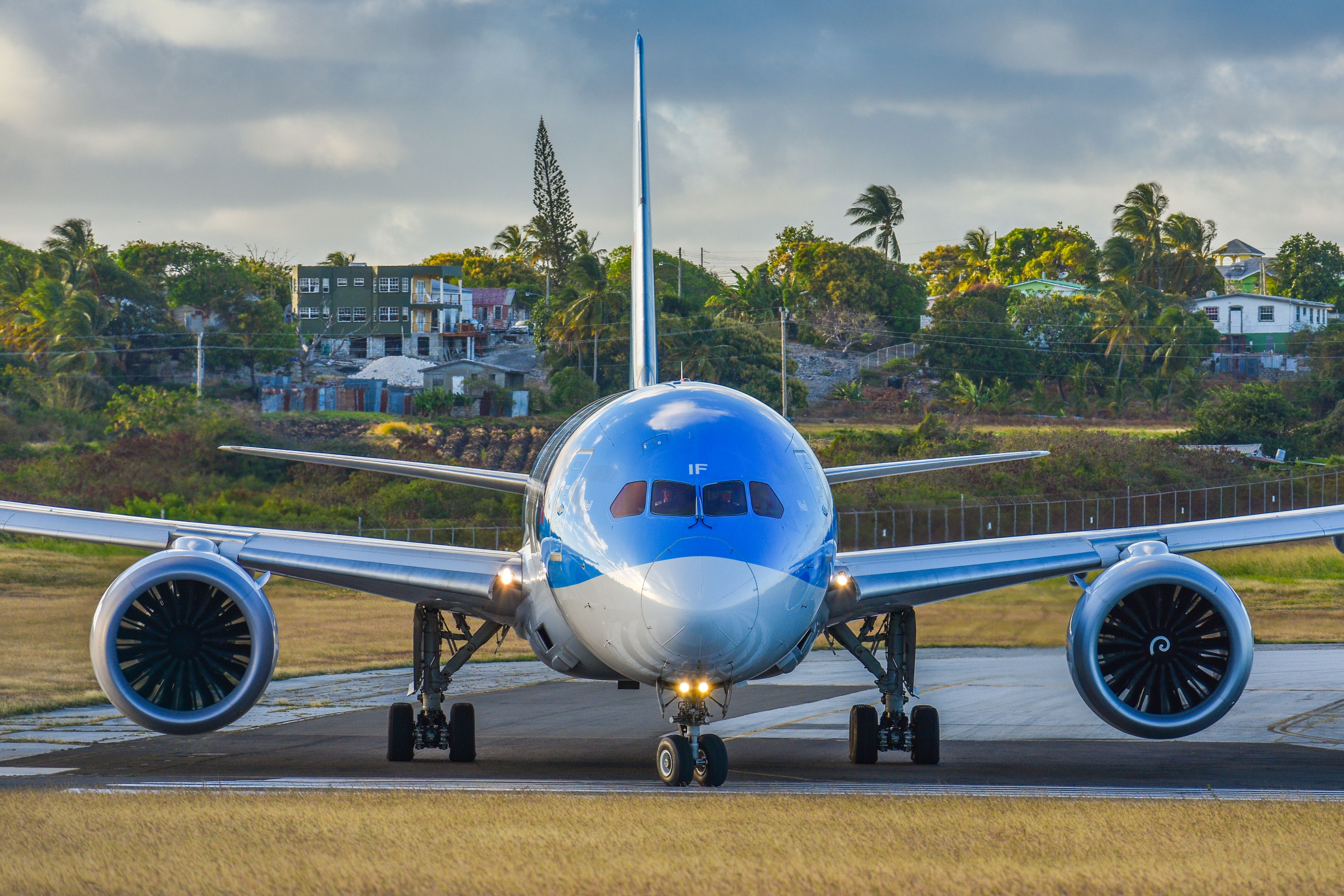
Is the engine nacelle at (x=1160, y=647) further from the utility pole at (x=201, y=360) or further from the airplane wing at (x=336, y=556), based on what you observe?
the utility pole at (x=201, y=360)

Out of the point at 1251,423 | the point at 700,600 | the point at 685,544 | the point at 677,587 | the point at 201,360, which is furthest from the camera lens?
the point at 201,360

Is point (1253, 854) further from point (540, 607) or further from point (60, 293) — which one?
point (60, 293)

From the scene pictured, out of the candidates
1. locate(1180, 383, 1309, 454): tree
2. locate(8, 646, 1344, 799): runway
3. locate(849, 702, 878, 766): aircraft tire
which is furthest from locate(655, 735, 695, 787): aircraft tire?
locate(1180, 383, 1309, 454): tree

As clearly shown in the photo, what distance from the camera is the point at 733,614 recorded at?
1195cm

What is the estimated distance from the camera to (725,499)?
12766 millimetres

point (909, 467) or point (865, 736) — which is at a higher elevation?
point (909, 467)

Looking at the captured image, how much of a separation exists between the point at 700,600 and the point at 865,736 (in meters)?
6.15

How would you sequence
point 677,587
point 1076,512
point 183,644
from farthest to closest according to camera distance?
1. point 1076,512
2. point 183,644
3. point 677,587

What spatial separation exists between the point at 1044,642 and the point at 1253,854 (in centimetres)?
2565

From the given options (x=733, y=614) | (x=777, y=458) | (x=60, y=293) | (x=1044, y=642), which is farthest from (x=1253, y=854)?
(x=60, y=293)

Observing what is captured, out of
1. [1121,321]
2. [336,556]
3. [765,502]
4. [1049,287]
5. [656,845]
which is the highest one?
[1049,287]

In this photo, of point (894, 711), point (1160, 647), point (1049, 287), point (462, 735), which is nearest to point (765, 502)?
point (1160, 647)

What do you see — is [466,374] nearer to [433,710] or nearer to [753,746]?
[753,746]

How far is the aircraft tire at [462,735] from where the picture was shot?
1759 centimetres
